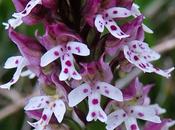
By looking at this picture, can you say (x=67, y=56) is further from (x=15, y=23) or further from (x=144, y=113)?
(x=144, y=113)

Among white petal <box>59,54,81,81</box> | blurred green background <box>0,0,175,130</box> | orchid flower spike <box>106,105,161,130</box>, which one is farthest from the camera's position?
blurred green background <box>0,0,175,130</box>

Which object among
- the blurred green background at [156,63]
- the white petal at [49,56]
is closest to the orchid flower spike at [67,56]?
the white petal at [49,56]

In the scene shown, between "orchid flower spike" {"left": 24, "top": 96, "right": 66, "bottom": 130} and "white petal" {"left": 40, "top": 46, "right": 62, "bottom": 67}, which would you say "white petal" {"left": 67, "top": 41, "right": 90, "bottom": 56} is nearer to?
"white petal" {"left": 40, "top": 46, "right": 62, "bottom": 67}

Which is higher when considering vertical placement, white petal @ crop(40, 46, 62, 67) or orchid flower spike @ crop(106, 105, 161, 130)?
white petal @ crop(40, 46, 62, 67)

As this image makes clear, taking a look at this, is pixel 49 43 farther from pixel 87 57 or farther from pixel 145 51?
pixel 145 51

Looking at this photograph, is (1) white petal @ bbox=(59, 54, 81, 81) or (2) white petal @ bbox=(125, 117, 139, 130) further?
(2) white petal @ bbox=(125, 117, 139, 130)

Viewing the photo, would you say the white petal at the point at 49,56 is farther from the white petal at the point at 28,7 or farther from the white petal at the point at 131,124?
the white petal at the point at 131,124

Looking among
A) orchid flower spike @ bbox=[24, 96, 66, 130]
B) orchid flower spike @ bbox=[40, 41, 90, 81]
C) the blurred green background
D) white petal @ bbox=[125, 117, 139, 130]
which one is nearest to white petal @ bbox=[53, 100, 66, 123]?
orchid flower spike @ bbox=[24, 96, 66, 130]
